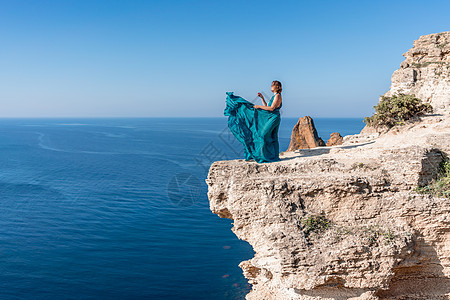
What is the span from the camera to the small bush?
1683cm

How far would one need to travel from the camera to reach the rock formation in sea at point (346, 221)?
9742 millimetres

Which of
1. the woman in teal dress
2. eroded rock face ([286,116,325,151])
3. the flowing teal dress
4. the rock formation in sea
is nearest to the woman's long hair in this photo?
the woman in teal dress

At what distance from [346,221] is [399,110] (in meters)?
9.37

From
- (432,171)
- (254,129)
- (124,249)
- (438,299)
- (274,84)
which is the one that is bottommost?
(124,249)

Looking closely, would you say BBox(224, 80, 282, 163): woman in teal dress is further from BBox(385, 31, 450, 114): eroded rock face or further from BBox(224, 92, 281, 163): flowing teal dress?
BBox(385, 31, 450, 114): eroded rock face

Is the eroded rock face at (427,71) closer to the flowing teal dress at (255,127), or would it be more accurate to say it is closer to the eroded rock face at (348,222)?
the eroded rock face at (348,222)

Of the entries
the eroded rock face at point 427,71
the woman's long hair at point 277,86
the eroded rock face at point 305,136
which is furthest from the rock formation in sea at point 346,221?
the eroded rock face at point 305,136

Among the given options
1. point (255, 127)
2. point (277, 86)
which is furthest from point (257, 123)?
point (277, 86)

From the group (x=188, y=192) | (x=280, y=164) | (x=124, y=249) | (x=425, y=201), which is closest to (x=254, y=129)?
(x=280, y=164)

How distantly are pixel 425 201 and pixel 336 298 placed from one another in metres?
4.21

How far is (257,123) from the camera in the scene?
12312 millimetres

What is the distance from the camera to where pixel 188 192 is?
4144 centimetres

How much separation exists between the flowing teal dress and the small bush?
8339mm

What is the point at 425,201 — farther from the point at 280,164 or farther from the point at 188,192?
the point at 188,192
